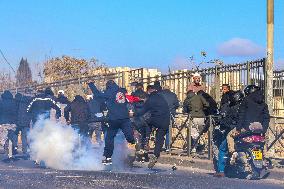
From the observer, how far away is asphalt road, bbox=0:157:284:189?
11.4m

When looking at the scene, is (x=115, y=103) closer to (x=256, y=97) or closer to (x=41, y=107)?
(x=41, y=107)

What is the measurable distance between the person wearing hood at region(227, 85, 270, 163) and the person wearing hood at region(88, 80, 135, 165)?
262 cm

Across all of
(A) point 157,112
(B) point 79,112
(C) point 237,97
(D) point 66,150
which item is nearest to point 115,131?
(A) point 157,112

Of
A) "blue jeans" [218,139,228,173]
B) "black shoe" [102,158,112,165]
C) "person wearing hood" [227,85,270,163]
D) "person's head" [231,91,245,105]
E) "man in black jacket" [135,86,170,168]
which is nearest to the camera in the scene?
"person wearing hood" [227,85,270,163]

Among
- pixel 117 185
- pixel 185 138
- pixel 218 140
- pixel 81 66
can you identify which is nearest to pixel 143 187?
pixel 117 185

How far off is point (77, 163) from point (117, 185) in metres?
3.77

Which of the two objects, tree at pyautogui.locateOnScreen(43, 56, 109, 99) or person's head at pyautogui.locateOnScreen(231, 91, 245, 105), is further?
tree at pyautogui.locateOnScreen(43, 56, 109, 99)

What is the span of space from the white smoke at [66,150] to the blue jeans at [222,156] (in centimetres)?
247

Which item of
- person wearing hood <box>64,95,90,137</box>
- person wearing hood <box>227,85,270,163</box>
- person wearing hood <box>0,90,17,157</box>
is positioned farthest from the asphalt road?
person wearing hood <box>0,90,17,157</box>

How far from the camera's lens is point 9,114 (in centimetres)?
1812

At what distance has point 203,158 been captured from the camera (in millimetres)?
15617

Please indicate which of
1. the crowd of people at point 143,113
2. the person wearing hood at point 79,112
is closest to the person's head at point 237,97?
the crowd of people at point 143,113

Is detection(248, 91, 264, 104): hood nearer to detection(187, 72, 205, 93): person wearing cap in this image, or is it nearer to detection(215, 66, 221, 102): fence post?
detection(187, 72, 205, 93): person wearing cap

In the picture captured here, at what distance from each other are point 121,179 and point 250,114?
2.82 metres
